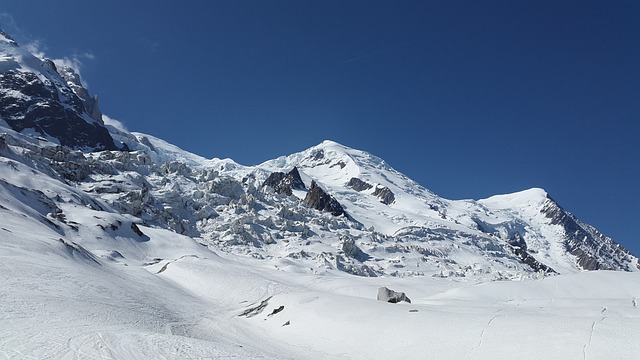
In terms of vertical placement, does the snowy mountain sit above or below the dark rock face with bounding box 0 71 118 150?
below

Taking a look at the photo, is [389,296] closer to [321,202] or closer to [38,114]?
[321,202]

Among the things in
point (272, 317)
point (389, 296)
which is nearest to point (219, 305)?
point (272, 317)

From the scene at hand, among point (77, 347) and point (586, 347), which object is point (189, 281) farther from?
point (586, 347)

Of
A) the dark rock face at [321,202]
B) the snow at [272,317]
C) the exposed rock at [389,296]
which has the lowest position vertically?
the snow at [272,317]

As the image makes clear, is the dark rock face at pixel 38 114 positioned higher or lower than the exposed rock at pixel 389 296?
higher

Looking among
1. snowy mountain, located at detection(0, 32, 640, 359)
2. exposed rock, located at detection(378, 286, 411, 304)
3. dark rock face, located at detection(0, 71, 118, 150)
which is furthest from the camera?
dark rock face, located at detection(0, 71, 118, 150)

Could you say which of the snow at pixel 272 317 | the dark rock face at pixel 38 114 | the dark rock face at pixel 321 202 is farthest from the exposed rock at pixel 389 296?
the dark rock face at pixel 38 114

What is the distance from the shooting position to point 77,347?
13406 millimetres

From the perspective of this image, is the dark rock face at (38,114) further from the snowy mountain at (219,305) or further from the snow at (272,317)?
the snow at (272,317)

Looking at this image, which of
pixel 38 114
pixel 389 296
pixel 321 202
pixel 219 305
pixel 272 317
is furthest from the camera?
pixel 321 202

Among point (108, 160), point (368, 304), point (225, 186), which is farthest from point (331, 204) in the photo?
point (368, 304)

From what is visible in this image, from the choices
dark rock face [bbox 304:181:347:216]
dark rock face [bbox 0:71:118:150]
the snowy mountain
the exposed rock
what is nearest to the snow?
the snowy mountain

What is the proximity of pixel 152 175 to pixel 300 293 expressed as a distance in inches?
4822

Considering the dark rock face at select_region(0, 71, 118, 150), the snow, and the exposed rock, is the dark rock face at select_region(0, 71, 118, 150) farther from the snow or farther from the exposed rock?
the exposed rock
